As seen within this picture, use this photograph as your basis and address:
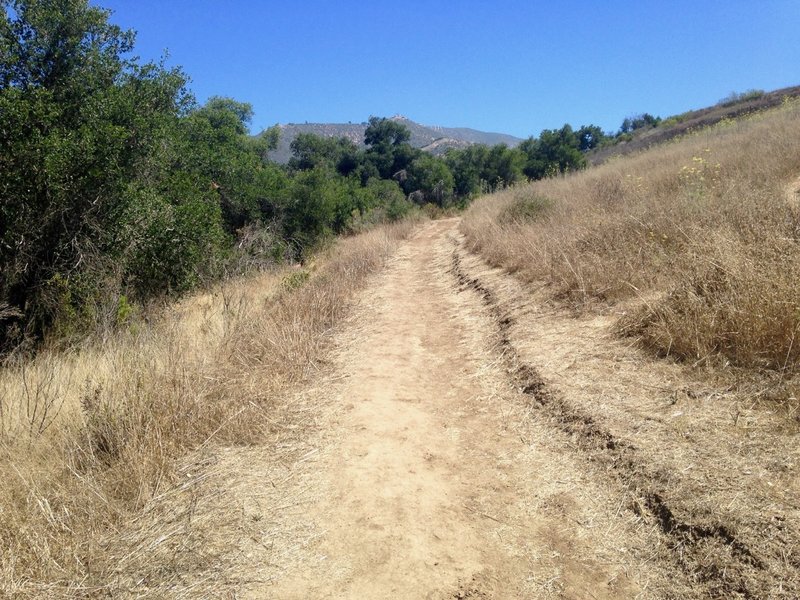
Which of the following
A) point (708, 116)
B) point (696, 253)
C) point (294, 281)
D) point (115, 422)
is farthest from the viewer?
point (708, 116)

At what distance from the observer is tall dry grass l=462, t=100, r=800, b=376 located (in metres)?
3.72

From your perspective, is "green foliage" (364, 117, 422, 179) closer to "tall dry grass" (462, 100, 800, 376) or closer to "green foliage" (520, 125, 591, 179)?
"green foliage" (520, 125, 591, 179)

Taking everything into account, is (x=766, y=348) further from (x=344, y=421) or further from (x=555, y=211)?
(x=555, y=211)

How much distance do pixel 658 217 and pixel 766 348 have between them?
3266mm

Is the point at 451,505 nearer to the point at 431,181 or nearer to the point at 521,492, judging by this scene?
the point at 521,492

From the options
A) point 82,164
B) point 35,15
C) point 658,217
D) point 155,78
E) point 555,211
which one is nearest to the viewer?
point 658,217

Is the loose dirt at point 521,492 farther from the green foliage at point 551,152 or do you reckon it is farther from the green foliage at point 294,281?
the green foliage at point 551,152

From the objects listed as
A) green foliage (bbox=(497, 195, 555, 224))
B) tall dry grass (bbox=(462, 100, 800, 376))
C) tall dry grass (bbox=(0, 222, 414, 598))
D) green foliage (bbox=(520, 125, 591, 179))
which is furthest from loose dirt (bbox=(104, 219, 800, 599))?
green foliage (bbox=(520, 125, 591, 179))

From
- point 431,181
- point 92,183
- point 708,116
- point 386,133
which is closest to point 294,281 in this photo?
point 92,183

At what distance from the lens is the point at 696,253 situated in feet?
15.6

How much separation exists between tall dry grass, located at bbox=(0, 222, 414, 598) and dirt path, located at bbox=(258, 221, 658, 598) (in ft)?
2.58

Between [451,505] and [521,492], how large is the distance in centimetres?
45

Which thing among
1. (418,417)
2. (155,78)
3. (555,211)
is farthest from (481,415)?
(155,78)

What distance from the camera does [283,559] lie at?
2730 millimetres
